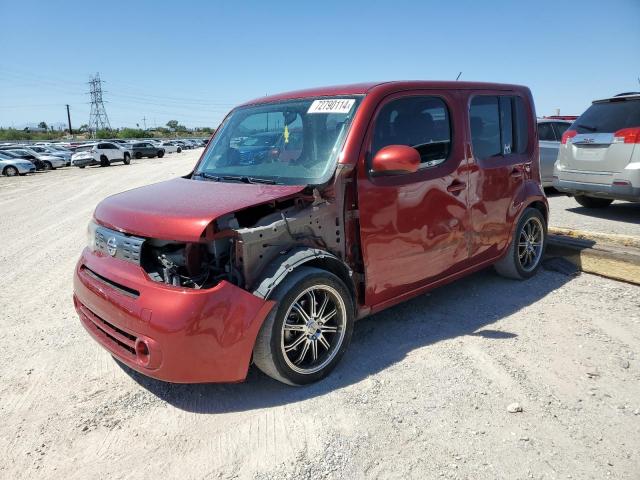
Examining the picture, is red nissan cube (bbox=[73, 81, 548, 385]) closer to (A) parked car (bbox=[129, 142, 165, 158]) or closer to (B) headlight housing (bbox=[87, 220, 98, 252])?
(B) headlight housing (bbox=[87, 220, 98, 252])

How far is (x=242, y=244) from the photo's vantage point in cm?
274

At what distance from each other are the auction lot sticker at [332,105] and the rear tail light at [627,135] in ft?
18.7

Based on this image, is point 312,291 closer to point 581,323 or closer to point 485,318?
point 485,318

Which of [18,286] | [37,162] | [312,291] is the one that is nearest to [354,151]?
[312,291]

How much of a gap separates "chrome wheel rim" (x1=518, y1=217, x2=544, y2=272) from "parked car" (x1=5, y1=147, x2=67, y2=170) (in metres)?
31.4

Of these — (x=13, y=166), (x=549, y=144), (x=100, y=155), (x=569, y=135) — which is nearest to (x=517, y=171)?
(x=569, y=135)

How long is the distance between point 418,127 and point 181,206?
6.27 ft

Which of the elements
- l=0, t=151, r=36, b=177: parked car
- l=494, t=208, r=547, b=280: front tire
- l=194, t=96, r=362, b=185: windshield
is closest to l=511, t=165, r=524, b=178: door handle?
l=494, t=208, r=547, b=280: front tire

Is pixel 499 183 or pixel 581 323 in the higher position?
pixel 499 183

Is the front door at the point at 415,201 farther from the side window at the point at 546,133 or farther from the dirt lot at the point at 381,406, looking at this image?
the side window at the point at 546,133

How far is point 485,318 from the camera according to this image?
159 inches

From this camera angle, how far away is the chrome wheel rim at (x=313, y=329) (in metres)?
2.98

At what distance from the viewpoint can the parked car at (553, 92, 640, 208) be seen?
23.1 ft

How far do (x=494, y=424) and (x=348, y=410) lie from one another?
32.4 inches
